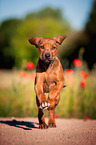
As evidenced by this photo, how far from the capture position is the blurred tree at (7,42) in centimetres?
3692

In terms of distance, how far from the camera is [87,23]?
23.7 m

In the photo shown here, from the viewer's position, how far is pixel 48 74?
4.33m

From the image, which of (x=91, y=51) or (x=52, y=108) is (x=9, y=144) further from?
(x=91, y=51)

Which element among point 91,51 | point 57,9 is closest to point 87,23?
point 91,51

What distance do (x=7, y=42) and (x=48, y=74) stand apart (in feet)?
127

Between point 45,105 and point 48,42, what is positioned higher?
point 48,42

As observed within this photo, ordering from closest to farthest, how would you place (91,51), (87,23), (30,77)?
(30,77) → (91,51) → (87,23)

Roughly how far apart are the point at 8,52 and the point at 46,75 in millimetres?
33756

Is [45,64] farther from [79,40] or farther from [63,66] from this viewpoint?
[79,40]

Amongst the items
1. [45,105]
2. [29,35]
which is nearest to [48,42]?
[45,105]

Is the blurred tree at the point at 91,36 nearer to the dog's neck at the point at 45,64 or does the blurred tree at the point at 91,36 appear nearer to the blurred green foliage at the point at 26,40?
the blurred green foliage at the point at 26,40

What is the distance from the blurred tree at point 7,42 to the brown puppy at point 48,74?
105 ft

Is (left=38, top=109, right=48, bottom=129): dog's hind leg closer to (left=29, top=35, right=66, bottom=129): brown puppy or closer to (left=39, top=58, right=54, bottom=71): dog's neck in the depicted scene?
(left=29, top=35, right=66, bottom=129): brown puppy

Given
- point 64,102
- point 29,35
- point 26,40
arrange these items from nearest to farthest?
point 64,102, point 26,40, point 29,35
